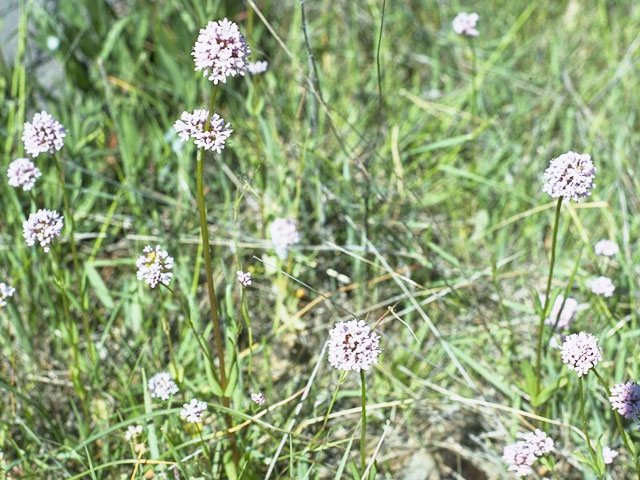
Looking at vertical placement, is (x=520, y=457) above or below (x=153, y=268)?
below

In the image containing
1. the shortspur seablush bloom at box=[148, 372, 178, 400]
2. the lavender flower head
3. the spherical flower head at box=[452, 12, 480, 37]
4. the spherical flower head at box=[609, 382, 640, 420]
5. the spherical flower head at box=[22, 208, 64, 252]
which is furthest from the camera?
the spherical flower head at box=[452, 12, 480, 37]

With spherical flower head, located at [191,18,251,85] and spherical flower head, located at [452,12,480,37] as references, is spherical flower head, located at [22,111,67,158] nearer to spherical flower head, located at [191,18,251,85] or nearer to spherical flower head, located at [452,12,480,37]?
spherical flower head, located at [191,18,251,85]

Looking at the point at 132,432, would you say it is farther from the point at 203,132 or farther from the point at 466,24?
the point at 466,24

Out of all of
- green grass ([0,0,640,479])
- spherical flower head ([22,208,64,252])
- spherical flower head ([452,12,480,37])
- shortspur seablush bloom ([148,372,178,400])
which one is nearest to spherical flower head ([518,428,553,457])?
green grass ([0,0,640,479])

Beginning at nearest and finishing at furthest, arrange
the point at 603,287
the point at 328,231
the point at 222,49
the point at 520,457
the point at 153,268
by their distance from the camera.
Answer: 1. the point at 222,49
2. the point at 153,268
3. the point at 520,457
4. the point at 603,287
5. the point at 328,231

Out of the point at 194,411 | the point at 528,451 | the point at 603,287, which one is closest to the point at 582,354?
the point at 528,451

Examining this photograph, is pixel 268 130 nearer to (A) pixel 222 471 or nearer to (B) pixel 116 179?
(B) pixel 116 179

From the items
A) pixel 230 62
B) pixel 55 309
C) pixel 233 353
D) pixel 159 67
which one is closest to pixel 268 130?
pixel 159 67
